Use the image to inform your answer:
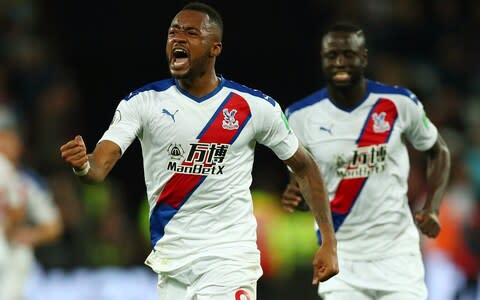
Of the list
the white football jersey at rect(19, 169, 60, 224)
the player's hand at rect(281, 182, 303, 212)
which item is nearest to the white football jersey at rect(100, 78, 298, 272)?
the player's hand at rect(281, 182, 303, 212)

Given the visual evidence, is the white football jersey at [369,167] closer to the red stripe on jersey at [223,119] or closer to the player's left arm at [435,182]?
the player's left arm at [435,182]

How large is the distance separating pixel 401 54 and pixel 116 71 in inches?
143

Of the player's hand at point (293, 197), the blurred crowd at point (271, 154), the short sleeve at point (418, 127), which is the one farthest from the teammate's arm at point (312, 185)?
the blurred crowd at point (271, 154)

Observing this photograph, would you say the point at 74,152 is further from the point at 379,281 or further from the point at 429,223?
the point at 429,223

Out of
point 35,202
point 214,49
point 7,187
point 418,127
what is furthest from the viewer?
point 35,202

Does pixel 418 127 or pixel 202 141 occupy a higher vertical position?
pixel 202 141

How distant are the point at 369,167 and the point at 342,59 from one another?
713 millimetres

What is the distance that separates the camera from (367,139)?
740 cm

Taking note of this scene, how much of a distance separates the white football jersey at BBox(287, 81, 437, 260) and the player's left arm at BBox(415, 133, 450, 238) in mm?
125

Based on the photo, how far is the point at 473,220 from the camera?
12125mm

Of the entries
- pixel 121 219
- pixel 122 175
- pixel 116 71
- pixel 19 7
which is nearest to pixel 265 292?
pixel 121 219

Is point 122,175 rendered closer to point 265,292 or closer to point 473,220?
point 265,292

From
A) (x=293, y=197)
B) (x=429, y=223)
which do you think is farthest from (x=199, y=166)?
(x=429, y=223)

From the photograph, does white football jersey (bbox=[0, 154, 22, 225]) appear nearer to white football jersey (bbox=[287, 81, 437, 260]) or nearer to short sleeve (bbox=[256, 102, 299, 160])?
white football jersey (bbox=[287, 81, 437, 260])
